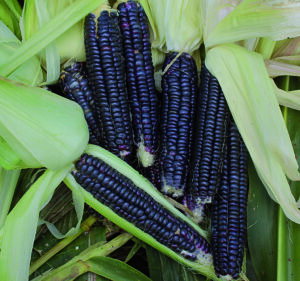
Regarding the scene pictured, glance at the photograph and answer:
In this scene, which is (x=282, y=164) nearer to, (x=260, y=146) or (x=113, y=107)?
(x=260, y=146)

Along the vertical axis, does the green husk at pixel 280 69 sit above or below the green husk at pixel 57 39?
below

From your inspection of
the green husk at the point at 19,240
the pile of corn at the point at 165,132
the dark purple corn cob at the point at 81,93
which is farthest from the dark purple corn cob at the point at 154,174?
the green husk at the point at 19,240

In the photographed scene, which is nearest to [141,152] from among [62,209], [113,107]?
[113,107]

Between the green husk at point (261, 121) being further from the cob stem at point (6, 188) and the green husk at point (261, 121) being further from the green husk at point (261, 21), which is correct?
the cob stem at point (6, 188)

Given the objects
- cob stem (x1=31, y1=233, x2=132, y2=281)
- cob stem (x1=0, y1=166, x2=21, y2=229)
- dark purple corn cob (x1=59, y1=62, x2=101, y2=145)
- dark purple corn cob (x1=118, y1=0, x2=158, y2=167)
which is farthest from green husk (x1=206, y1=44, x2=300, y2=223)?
cob stem (x1=0, y1=166, x2=21, y2=229)

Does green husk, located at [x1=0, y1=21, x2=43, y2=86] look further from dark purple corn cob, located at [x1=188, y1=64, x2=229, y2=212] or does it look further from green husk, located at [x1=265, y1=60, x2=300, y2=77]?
green husk, located at [x1=265, y1=60, x2=300, y2=77]

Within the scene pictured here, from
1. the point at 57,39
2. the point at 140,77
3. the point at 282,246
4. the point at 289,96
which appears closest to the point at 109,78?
the point at 140,77
